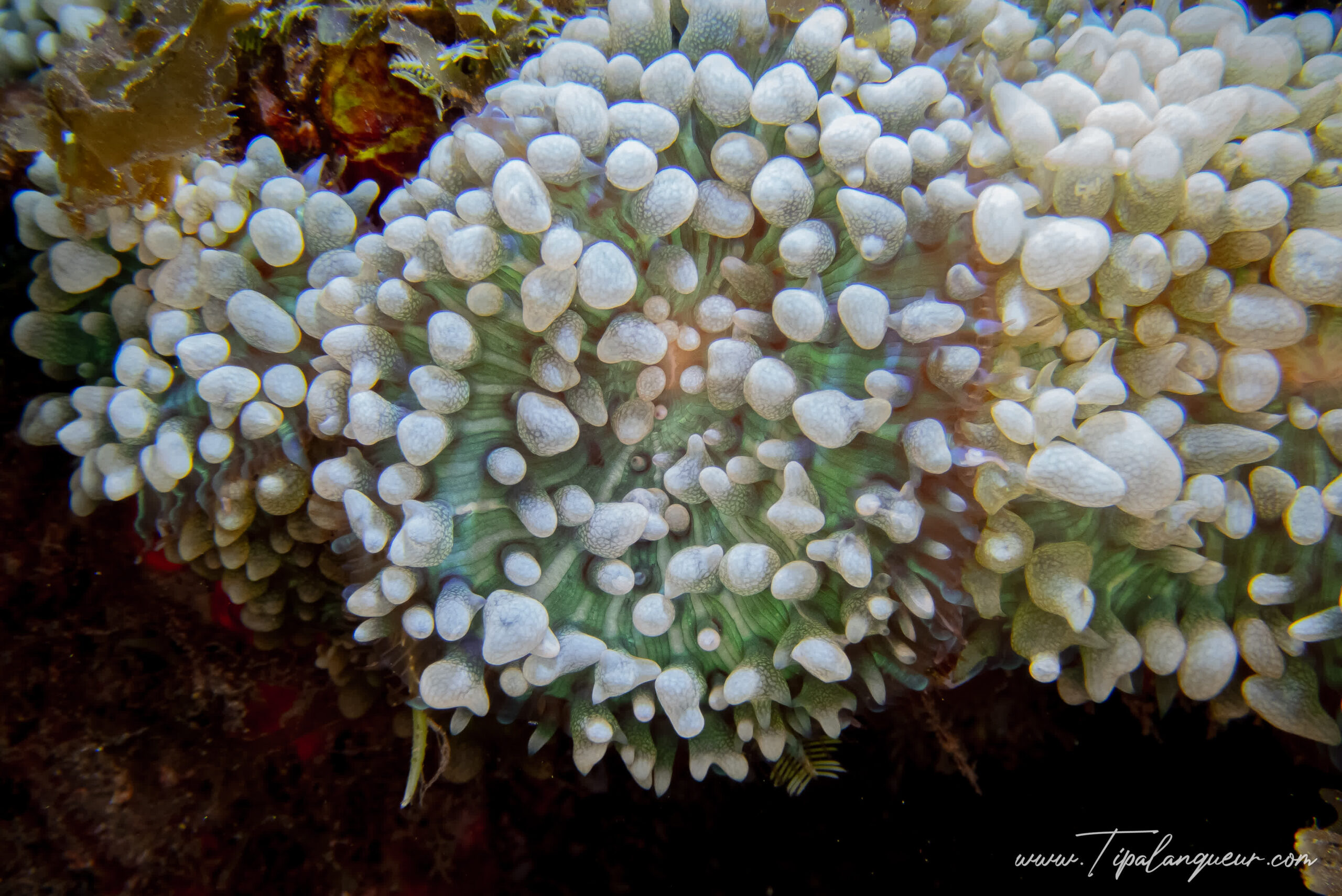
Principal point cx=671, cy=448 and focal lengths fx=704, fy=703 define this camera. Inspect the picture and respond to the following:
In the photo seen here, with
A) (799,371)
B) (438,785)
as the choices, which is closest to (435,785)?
(438,785)

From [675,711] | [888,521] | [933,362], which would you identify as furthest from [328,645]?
[933,362]

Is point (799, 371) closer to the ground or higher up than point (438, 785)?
higher up

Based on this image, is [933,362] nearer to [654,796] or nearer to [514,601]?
[514,601]

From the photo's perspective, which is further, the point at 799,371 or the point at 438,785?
the point at 438,785

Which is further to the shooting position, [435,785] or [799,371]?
Answer: [435,785]

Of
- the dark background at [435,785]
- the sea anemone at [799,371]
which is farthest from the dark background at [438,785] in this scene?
the sea anemone at [799,371]

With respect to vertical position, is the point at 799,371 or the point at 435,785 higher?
the point at 799,371

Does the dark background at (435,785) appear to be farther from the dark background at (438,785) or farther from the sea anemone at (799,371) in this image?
the sea anemone at (799,371)

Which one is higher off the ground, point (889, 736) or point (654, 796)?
point (889, 736)

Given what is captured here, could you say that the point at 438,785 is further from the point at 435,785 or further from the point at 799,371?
the point at 799,371
